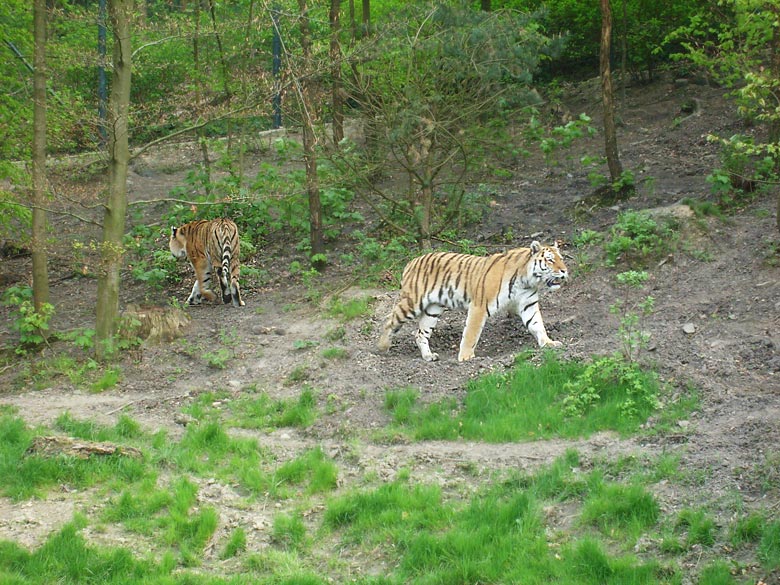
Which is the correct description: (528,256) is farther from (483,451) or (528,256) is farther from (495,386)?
(483,451)

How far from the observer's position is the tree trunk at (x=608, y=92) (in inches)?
561

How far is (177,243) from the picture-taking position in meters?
15.5

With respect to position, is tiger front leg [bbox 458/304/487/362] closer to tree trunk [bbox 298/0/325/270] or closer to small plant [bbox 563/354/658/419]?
small plant [bbox 563/354/658/419]

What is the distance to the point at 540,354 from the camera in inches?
387

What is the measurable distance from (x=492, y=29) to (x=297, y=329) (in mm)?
4996

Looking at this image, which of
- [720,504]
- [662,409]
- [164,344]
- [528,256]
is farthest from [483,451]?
[164,344]

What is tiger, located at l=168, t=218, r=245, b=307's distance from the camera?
14.2 meters

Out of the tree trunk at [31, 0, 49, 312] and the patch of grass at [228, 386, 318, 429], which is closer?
the patch of grass at [228, 386, 318, 429]

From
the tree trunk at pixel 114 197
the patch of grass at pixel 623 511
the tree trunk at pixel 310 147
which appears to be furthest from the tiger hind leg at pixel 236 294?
the patch of grass at pixel 623 511

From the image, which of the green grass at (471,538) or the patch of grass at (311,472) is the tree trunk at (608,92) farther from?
the patch of grass at (311,472)

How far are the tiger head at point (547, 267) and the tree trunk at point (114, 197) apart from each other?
5107 millimetres

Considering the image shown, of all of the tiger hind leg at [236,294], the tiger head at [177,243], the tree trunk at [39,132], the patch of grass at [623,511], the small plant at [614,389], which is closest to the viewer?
the patch of grass at [623,511]

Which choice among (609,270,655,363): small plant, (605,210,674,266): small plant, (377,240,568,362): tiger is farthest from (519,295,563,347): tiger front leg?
(605,210,674,266): small plant

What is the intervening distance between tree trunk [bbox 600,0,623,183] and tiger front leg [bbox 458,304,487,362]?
5.43 m
